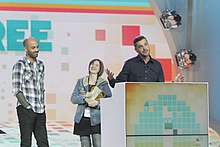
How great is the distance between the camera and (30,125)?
3637 mm

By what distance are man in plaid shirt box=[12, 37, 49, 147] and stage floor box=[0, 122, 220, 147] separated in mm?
1433

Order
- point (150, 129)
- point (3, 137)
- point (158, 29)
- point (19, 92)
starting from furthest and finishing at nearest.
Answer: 1. point (158, 29)
2. point (3, 137)
3. point (19, 92)
4. point (150, 129)

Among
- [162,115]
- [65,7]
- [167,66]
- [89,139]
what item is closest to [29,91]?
[89,139]

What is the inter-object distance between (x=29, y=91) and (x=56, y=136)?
2067 mm

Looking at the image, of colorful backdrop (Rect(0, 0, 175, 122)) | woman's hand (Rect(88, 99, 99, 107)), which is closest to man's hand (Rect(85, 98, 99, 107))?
woman's hand (Rect(88, 99, 99, 107))

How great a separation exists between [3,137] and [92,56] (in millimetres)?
1562

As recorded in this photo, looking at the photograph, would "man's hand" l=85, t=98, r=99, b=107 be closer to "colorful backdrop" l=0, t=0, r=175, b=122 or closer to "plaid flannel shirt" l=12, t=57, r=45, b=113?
"plaid flannel shirt" l=12, t=57, r=45, b=113

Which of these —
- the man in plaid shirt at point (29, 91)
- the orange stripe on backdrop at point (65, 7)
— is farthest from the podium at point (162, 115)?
the orange stripe on backdrop at point (65, 7)

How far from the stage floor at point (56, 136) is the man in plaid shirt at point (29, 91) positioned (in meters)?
1.43

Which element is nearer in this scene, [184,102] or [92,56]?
[184,102]

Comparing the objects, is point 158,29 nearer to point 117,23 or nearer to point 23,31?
point 117,23

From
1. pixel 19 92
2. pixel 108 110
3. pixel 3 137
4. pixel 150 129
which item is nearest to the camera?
pixel 150 129

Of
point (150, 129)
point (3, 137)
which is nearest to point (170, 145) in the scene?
point (150, 129)

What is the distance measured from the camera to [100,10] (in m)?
6.11
